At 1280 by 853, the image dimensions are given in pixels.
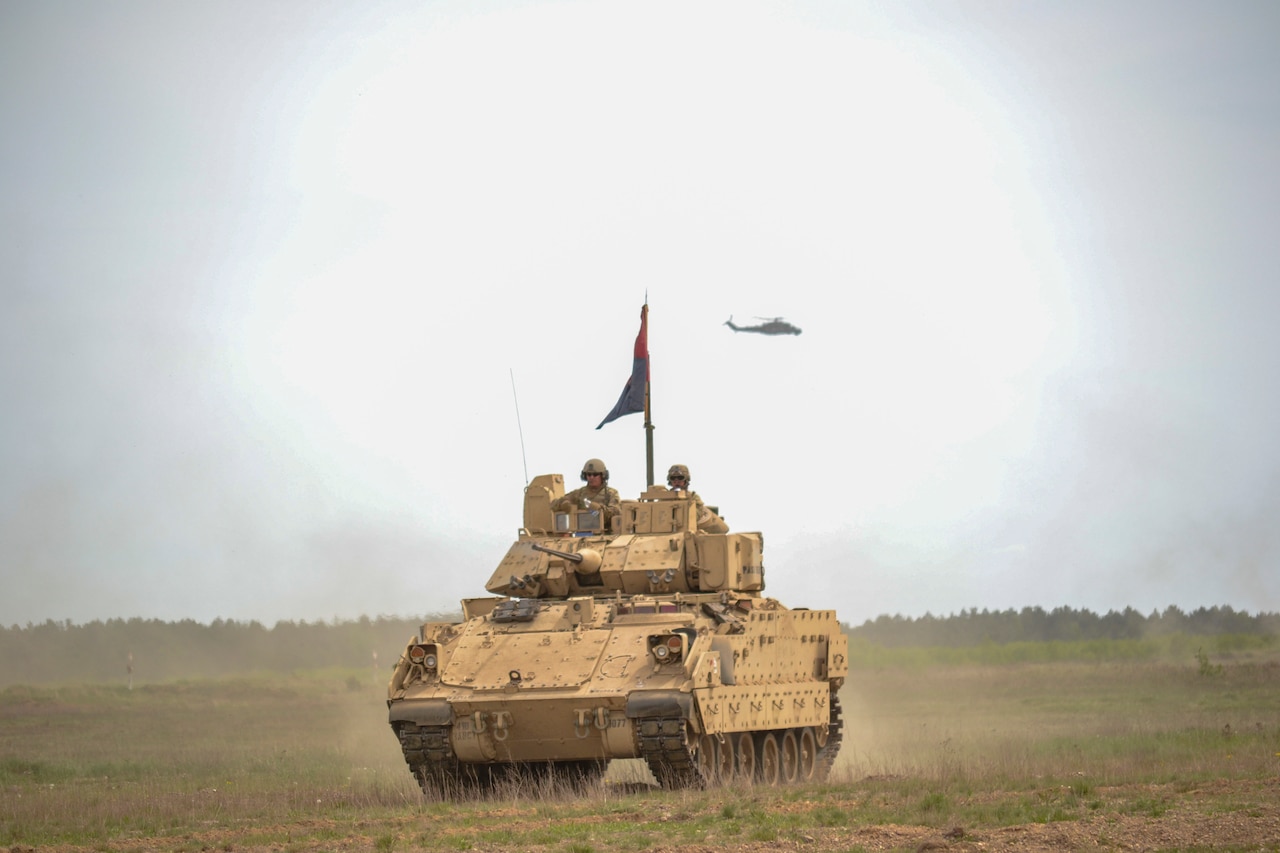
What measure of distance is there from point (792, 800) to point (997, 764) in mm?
4620

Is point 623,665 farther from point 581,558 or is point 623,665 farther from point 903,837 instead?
point 903,837

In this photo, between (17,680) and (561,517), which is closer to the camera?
(561,517)

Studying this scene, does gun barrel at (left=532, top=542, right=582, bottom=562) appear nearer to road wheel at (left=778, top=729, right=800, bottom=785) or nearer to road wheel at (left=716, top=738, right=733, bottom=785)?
road wheel at (left=716, top=738, right=733, bottom=785)

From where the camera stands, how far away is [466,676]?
21.0m

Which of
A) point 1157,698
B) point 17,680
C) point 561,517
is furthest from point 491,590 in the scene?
point 1157,698

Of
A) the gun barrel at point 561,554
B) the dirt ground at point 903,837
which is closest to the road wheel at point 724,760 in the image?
the gun barrel at point 561,554

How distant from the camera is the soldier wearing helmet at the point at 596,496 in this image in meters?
25.0

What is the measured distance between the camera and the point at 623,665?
20.7 meters

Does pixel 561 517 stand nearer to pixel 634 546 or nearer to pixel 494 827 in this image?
pixel 634 546

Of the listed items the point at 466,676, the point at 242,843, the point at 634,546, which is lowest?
the point at 242,843

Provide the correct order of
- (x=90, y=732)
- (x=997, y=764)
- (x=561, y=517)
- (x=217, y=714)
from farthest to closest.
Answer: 1. (x=217, y=714)
2. (x=90, y=732)
3. (x=561, y=517)
4. (x=997, y=764)

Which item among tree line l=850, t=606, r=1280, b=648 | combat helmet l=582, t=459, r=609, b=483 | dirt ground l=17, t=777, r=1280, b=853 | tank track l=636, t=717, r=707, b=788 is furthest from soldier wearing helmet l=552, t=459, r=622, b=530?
tree line l=850, t=606, r=1280, b=648

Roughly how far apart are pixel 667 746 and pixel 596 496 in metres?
5.94

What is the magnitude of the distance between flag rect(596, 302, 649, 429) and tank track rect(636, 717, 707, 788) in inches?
343
